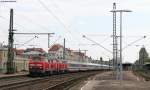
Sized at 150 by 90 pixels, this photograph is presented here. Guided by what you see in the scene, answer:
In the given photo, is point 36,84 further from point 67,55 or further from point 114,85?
point 67,55

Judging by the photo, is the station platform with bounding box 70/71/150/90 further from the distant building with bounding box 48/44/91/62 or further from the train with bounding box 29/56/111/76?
the distant building with bounding box 48/44/91/62

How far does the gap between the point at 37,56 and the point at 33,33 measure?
34.3ft

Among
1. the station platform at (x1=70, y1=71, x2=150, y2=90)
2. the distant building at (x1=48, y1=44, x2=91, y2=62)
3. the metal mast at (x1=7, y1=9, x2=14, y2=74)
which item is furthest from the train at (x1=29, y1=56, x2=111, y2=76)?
the station platform at (x1=70, y1=71, x2=150, y2=90)

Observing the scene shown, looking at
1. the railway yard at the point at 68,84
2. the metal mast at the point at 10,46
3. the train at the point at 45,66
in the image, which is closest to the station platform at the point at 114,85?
the railway yard at the point at 68,84

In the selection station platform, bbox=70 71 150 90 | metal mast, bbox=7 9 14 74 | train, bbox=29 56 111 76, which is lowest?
station platform, bbox=70 71 150 90

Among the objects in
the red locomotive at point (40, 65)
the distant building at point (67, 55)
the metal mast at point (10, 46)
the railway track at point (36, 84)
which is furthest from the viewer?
the distant building at point (67, 55)

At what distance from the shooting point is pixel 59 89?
29500 mm

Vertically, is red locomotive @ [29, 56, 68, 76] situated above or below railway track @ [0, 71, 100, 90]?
above

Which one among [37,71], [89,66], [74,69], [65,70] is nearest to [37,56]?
[37,71]

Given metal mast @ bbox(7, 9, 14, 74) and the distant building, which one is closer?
metal mast @ bbox(7, 9, 14, 74)

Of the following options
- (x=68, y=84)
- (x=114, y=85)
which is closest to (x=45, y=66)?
(x=68, y=84)

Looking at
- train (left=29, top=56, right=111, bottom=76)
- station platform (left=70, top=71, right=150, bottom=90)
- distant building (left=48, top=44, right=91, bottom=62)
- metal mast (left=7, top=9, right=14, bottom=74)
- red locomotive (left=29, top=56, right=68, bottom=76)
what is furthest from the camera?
distant building (left=48, top=44, right=91, bottom=62)

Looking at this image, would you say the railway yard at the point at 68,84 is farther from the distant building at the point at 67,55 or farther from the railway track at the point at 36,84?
→ the distant building at the point at 67,55

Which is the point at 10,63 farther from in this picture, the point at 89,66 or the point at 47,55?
the point at 89,66
